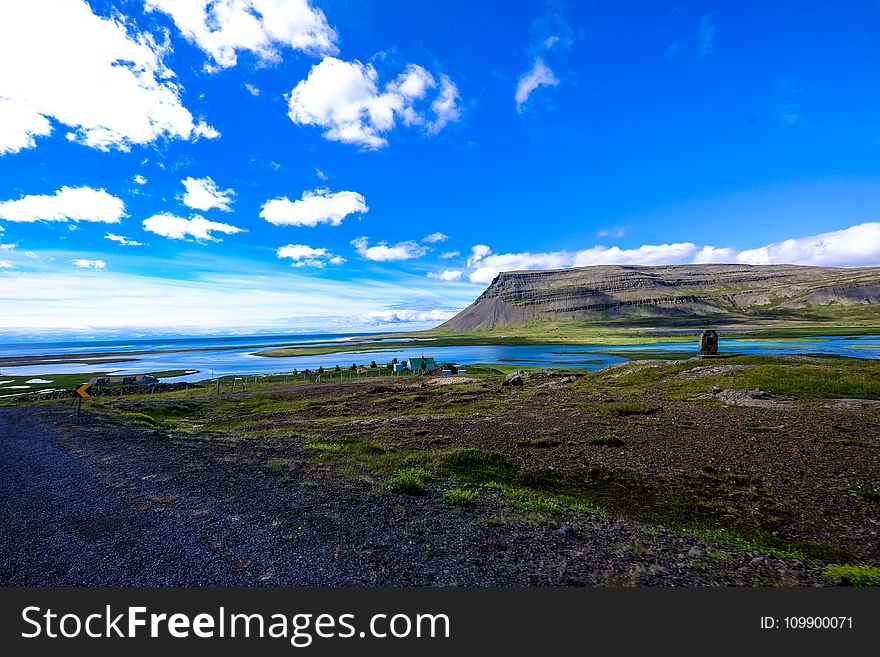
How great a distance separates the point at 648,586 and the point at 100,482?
17.6 metres

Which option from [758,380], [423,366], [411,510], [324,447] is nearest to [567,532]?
[411,510]

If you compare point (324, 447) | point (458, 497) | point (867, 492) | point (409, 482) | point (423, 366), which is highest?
point (409, 482)

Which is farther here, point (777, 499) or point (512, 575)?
point (777, 499)

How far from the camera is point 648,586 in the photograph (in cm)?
691

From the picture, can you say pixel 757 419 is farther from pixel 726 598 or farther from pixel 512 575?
pixel 512 575

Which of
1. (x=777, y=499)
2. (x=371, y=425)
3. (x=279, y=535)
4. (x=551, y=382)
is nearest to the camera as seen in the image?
(x=279, y=535)

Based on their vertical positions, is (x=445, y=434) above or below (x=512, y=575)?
below

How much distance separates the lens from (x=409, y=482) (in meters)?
12.8

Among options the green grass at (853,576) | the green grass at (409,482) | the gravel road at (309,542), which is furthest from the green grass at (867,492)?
the green grass at (409,482)

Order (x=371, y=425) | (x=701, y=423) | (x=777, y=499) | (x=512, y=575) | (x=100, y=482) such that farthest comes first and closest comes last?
(x=371, y=425), (x=701, y=423), (x=100, y=482), (x=777, y=499), (x=512, y=575)

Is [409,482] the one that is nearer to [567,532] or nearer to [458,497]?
[458,497]

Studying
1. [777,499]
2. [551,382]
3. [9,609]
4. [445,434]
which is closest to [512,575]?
[9,609]

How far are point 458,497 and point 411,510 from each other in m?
1.59

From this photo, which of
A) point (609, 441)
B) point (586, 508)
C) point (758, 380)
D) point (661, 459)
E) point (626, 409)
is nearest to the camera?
point (586, 508)
